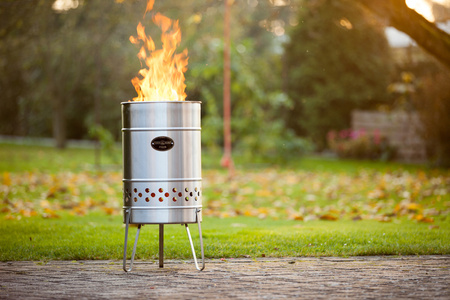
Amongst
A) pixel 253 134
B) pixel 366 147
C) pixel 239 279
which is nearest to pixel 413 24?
pixel 239 279

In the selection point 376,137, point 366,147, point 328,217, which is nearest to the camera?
point 328,217

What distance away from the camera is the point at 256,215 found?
31.0 feet

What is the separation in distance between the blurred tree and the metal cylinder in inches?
865

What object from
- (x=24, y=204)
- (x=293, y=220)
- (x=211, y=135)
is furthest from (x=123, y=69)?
(x=293, y=220)

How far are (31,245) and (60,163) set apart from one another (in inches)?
591

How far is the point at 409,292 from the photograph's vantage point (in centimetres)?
429

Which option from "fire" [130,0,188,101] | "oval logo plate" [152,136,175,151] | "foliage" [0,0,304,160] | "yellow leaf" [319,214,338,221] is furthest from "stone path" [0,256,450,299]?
"foliage" [0,0,304,160]

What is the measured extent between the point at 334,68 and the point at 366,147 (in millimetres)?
5430

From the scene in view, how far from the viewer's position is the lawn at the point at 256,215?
605 cm

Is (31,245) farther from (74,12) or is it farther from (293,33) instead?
(293,33)

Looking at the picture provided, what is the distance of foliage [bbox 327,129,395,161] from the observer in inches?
892

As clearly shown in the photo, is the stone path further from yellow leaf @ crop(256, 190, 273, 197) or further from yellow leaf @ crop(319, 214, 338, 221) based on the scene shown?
yellow leaf @ crop(256, 190, 273, 197)

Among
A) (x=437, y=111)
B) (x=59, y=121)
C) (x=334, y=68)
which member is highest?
(x=334, y=68)

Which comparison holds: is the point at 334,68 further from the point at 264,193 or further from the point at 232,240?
the point at 232,240
